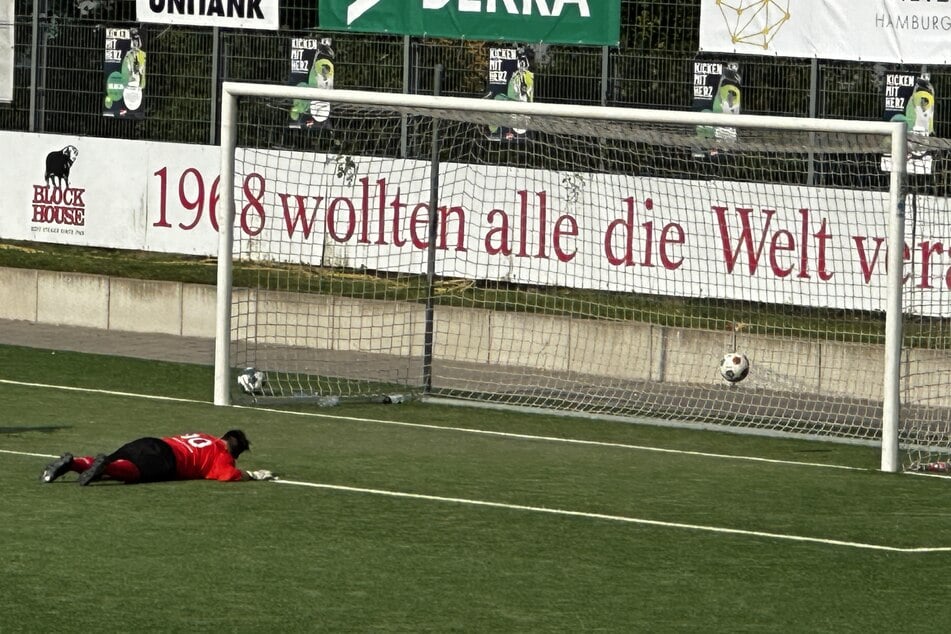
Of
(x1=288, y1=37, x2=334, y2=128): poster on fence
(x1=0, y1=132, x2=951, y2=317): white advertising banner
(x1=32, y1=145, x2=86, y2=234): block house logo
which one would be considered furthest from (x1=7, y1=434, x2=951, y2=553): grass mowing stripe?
(x1=32, y1=145, x2=86, y2=234): block house logo

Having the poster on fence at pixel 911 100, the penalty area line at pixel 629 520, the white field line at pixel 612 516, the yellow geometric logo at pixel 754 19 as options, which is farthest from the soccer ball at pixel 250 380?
the poster on fence at pixel 911 100

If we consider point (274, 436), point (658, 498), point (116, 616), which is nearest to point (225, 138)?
point (274, 436)

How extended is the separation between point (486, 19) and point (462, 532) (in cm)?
1062

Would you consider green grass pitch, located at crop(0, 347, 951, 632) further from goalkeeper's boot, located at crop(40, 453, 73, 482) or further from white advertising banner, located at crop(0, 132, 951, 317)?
white advertising banner, located at crop(0, 132, 951, 317)

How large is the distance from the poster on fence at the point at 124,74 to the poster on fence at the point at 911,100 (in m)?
7.93

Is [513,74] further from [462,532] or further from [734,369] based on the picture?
[462,532]

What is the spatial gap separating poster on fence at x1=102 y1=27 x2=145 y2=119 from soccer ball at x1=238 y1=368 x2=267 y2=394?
6.47 metres

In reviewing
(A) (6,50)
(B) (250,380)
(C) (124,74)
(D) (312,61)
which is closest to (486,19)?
(D) (312,61)

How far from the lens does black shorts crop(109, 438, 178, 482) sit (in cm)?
1078

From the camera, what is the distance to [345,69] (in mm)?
20344

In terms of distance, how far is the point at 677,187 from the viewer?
17.2 m

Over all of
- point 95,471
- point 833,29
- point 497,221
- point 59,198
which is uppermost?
point 833,29

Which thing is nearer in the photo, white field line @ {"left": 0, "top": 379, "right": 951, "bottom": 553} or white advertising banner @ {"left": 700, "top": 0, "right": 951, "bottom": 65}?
white field line @ {"left": 0, "top": 379, "right": 951, "bottom": 553}

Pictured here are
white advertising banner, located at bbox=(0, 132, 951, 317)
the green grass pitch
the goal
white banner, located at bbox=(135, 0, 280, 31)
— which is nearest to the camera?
the green grass pitch
